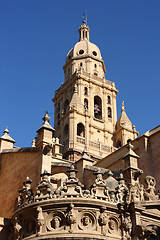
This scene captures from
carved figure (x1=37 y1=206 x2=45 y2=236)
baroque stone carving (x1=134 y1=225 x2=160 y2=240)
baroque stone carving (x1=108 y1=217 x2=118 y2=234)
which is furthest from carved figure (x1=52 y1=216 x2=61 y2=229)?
baroque stone carving (x1=134 y1=225 x2=160 y2=240)

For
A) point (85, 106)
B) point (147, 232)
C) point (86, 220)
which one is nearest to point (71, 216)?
point (86, 220)

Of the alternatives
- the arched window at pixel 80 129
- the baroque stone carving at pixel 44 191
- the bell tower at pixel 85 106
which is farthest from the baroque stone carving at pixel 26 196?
the arched window at pixel 80 129

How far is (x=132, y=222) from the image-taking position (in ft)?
→ 54.7

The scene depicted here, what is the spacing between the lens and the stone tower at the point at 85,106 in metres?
50.8

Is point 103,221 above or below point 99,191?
below

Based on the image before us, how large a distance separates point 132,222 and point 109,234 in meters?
1.13

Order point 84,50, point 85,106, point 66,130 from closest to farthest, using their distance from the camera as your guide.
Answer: point 66,130
point 85,106
point 84,50

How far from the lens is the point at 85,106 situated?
181 ft

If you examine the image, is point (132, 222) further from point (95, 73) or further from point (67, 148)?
point (95, 73)

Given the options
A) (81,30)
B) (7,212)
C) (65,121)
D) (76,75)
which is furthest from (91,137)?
(7,212)

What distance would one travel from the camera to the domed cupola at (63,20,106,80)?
59844 mm

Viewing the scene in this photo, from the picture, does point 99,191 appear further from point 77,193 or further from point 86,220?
point 86,220

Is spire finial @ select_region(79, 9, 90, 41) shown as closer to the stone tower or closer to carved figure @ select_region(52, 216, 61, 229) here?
the stone tower

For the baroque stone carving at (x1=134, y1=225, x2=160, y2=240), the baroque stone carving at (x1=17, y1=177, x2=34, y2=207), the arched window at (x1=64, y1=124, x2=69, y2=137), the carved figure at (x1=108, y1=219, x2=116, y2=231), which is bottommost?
the baroque stone carving at (x1=134, y1=225, x2=160, y2=240)
